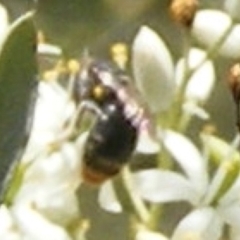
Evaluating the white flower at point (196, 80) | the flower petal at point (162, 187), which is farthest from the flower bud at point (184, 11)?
the flower petal at point (162, 187)

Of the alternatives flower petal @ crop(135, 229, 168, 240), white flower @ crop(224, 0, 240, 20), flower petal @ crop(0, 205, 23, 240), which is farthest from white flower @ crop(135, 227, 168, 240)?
white flower @ crop(224, 0, 240, 20)

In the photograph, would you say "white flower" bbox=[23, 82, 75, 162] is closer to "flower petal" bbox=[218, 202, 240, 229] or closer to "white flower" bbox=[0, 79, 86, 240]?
"white flower" bbox=[0, 79, 86, 240]

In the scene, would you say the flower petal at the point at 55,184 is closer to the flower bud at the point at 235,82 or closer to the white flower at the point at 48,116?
the white flower at the point at 48,116

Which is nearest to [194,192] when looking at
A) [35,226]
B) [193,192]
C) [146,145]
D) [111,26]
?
[193,192]

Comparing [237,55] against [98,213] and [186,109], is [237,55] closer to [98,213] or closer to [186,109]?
[186,109]

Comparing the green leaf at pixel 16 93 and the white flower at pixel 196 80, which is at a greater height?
the green leaf at pixel 16 93

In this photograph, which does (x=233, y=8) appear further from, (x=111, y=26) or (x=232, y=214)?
(x=111, y=26)

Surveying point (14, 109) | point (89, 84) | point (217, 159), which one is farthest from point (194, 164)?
point (14, 109)
